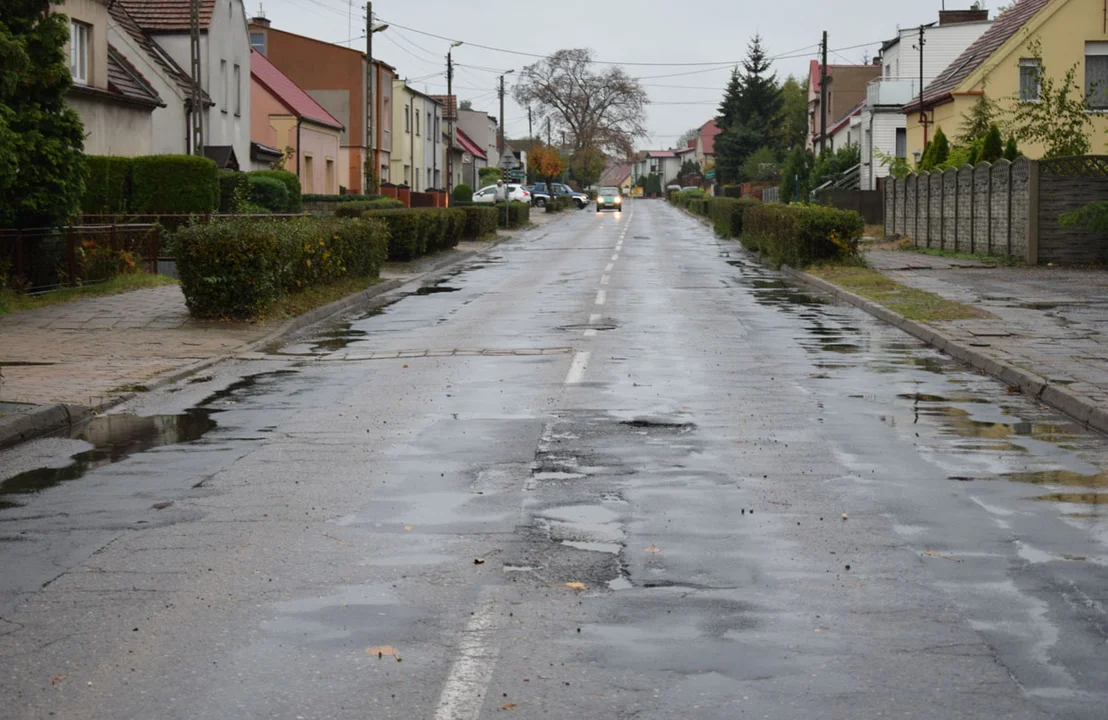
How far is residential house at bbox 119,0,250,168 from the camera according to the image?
139 ft

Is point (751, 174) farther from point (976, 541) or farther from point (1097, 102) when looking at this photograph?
point (976, 541)

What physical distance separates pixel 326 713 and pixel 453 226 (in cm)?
3654

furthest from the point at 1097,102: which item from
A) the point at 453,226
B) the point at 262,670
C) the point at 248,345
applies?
the point at 262,670

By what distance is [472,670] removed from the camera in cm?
521

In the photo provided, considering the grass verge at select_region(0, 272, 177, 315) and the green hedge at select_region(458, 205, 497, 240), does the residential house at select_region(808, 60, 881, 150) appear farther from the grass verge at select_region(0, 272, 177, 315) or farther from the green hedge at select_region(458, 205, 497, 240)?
the grass verge at select_region(0, 272, 177, 315)

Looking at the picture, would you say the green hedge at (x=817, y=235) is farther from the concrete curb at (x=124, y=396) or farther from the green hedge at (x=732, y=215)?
the green hedge at (x=732, y=215)

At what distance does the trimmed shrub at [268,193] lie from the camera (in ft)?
127

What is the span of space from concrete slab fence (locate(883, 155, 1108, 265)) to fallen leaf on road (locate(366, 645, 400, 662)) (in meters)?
25.9

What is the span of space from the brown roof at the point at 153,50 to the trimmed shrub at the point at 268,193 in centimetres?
444

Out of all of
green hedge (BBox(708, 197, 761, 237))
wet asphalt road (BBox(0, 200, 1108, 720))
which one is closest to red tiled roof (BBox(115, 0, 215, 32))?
green hedge (BBox(708, 197, 761, 237))

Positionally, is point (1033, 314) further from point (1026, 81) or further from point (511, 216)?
point (511, 216)

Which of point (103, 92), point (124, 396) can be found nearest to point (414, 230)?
point (103, 92)

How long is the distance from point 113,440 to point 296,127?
47148mm

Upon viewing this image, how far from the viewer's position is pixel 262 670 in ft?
17.1
